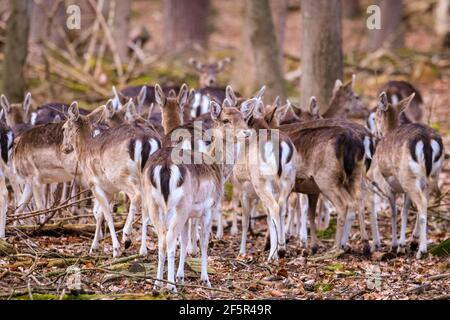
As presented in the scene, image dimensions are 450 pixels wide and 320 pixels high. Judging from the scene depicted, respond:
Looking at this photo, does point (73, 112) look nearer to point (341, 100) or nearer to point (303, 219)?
point (303, 219)

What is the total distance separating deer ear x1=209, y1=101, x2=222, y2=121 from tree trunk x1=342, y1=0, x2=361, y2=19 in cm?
2278

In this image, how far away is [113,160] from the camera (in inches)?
388

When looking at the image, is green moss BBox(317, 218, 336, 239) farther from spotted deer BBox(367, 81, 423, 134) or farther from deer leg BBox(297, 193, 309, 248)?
spotted deer BBox(367, 81, 423, 134)

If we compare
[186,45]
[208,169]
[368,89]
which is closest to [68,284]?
[208,169]

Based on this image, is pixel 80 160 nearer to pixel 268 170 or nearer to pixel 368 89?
pixel 268 170

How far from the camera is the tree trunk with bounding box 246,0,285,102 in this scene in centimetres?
1641

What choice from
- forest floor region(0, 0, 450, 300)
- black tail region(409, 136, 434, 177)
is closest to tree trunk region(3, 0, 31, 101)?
forest floor region(0, 0, 450, 300)

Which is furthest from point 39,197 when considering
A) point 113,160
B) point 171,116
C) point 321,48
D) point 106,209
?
point 321,48

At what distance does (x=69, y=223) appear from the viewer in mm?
11086

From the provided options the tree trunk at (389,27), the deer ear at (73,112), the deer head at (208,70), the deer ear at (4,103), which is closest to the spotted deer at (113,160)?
the deer ear at (73,112)

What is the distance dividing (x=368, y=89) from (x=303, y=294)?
12.5m

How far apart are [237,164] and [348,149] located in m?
1.32

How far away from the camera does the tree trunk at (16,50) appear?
15133 mm

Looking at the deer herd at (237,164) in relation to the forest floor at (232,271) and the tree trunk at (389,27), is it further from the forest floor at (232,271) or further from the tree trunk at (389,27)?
the tree trunk at (389,27)
